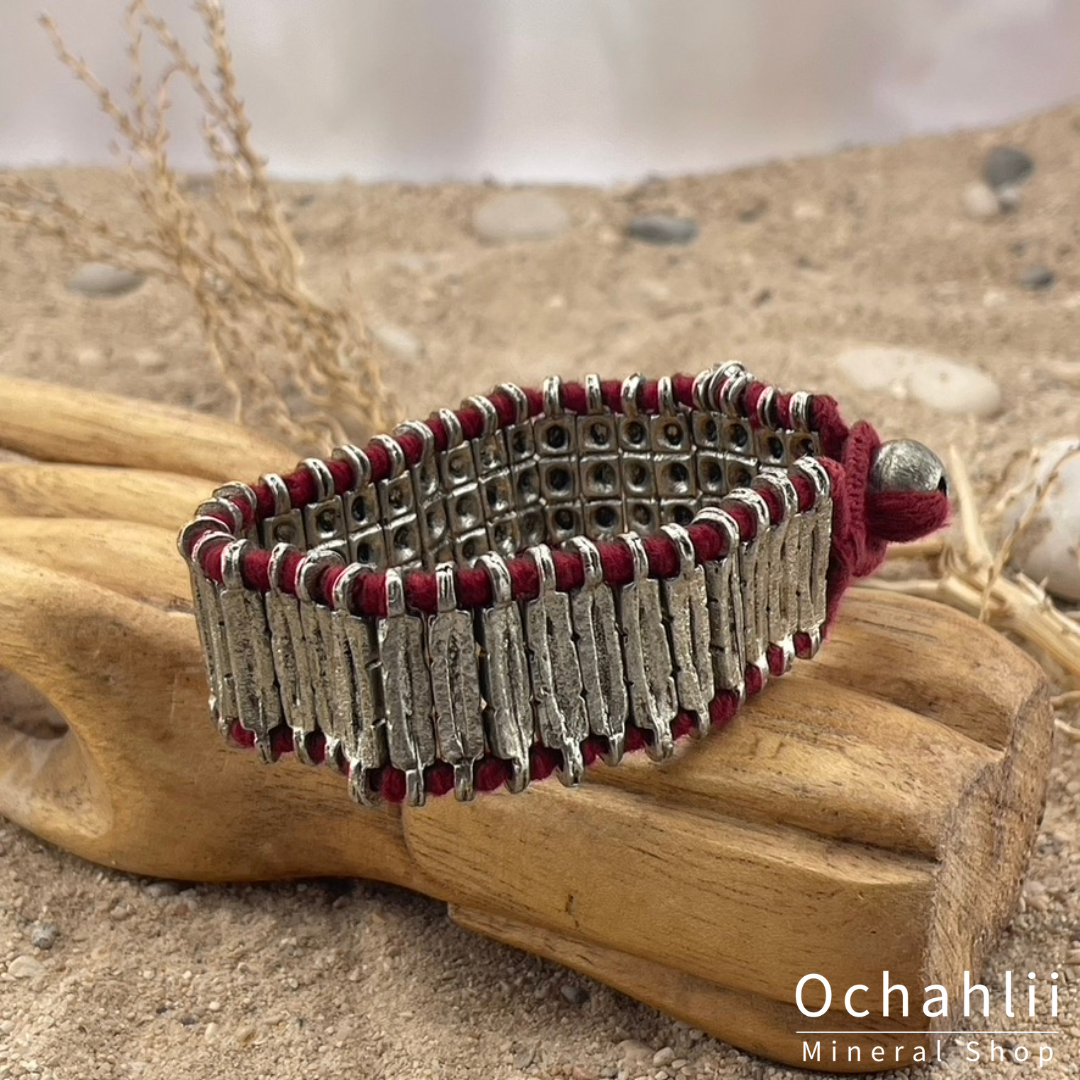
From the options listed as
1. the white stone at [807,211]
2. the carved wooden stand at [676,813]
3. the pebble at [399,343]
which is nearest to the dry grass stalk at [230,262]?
the pebble at [399,343]

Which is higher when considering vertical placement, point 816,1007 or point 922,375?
point 922,375

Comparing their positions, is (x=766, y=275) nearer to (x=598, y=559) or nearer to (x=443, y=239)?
(x=443, y=239)

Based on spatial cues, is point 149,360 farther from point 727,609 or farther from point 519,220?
point 727,609

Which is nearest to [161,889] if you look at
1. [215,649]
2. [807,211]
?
[215,649]

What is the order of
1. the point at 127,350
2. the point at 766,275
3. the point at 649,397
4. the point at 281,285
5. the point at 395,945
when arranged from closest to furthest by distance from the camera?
the point at 395,945 → the point at 649,397 → the point at 281,285 → the point at 127,350 → the point at 766,275

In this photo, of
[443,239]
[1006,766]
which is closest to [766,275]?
[443,239]

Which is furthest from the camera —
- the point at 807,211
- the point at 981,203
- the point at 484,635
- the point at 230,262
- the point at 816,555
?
the point at 807,211

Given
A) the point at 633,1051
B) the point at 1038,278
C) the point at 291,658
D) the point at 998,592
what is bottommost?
the point at 633,1051
